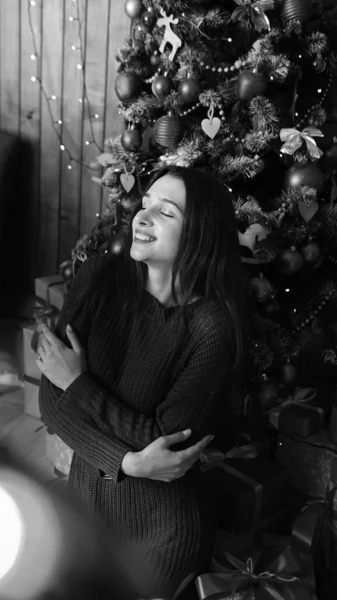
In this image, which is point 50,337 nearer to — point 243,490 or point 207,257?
point 207,257

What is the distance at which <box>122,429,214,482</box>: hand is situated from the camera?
92cm

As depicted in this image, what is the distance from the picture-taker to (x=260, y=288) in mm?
1532

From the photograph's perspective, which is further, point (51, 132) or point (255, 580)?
point (51, 132)

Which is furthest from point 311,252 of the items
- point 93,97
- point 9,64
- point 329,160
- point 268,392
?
point 9,64

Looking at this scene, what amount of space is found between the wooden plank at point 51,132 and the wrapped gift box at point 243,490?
1.39 m

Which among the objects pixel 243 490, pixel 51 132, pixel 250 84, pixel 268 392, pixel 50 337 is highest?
pixel 250 84

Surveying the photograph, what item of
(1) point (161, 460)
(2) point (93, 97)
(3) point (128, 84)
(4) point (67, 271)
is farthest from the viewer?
(2) point (93, 97)

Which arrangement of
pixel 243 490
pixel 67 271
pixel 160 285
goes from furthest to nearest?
pixel 67 271, pixel 243 490, pixel 160 285

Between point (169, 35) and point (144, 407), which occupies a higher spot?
point (169, 35)

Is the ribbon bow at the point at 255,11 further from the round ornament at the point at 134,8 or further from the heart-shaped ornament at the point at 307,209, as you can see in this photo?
the heart-shaped ornament at the point at 307,209

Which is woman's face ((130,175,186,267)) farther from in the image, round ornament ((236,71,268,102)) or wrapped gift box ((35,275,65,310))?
wrapped gift box ((35,275,65,310))

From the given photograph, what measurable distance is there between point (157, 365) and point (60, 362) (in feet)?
0.55

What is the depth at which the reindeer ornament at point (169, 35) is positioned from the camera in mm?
1588

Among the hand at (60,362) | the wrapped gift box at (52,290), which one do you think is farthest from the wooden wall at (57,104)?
the hand at (60,362)
